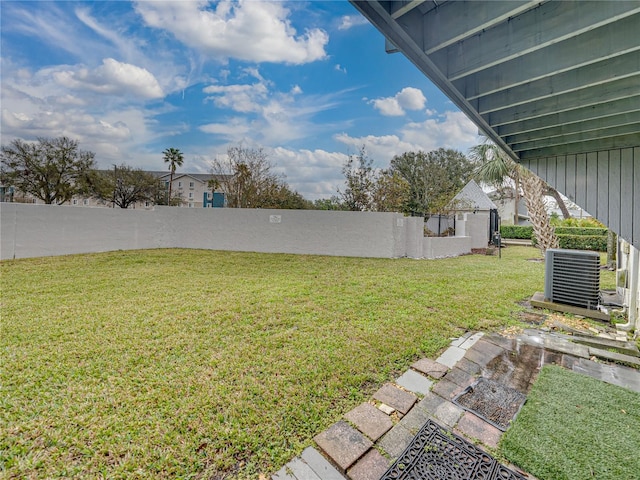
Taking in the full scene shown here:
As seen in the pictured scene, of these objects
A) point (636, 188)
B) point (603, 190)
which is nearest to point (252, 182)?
point (603, 190)

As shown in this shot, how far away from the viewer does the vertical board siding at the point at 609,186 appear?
10.6 ft

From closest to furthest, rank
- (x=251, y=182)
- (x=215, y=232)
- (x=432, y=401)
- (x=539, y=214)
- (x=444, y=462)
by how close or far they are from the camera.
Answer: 1. (x=444, y=462)
2. (x=432, y=401)
3. (x=539, y=214)
4. (x=215, y=232)
5. (x=251, y=182)

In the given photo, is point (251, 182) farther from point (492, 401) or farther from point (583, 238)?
point (583, 238)

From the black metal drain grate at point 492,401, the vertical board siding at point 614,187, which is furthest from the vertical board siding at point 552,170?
the black metal drain grate at point 492,401

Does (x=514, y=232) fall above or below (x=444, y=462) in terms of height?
above

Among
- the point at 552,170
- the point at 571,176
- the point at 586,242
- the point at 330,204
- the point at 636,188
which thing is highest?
the point at 330,204

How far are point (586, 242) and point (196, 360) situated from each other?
15.8m

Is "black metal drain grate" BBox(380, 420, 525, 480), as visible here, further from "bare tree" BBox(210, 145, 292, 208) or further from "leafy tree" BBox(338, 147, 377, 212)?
"bare tree" BBox(210, 145, 292, 208)

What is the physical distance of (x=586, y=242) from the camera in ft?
39.3

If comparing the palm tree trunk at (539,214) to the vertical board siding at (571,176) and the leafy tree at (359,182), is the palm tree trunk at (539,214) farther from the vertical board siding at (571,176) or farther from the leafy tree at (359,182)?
the vertical board siding at (571,176)

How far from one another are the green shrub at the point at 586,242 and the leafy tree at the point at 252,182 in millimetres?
12096

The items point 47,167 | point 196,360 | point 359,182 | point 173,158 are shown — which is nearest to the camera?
point 196,360

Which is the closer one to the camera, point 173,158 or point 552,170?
point 552,170

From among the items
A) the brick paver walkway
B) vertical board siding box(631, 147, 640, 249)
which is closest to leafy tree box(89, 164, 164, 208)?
the brick paver walkway
